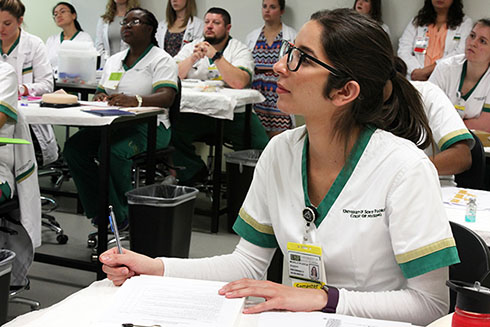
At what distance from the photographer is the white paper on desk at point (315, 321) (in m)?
1.05

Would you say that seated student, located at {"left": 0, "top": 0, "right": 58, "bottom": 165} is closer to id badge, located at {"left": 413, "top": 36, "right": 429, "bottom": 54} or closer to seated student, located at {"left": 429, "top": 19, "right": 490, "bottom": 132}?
seated student, located at {"left": 429, "top": 19, "right": 490, "bottom": 132}

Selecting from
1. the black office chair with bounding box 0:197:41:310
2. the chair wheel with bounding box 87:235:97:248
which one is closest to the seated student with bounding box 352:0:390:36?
the chair wheel with bounding box 87:235:97:248

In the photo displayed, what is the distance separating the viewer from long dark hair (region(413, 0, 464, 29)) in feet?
18.1

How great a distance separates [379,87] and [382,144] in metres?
0.13

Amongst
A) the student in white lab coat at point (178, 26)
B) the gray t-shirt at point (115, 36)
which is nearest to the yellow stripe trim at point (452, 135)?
the student in white lab coat at point (178, 26)

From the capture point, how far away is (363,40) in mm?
1283

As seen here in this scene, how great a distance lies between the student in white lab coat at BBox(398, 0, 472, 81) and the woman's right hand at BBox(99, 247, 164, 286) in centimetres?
455

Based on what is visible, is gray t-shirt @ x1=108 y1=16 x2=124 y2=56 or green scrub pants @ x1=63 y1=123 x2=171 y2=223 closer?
green scrub pants @ x1=63 y1=123 x2=171 y2=223

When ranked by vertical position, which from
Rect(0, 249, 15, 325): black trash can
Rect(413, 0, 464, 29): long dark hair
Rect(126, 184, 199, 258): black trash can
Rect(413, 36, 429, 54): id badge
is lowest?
Rect(126, 184, 199, 258): black trash can

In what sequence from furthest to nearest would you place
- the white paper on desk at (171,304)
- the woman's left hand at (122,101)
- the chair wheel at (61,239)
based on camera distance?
the chair wheel at (61,239)
the woman's left hand at (122,101)
the white paper on desk at (171,304)

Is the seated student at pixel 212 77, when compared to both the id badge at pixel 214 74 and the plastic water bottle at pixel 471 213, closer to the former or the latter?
the id badge at pixel 214 74

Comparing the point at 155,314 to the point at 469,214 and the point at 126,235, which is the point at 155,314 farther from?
the point at 126,235

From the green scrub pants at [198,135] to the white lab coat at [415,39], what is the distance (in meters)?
1.64

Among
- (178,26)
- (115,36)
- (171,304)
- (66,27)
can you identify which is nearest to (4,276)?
(171,304)
